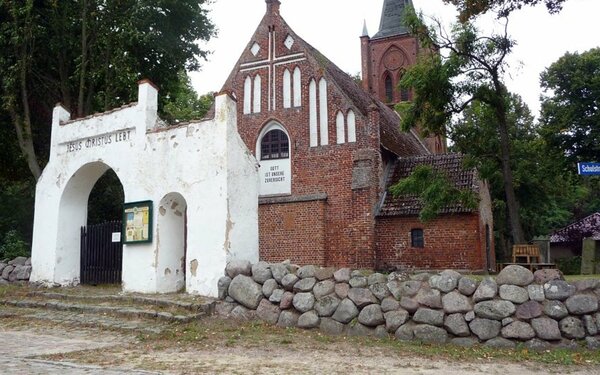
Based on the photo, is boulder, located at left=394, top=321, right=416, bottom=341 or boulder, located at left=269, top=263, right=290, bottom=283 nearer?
boulder, located at left=394, top=321, right=416, bottom=341

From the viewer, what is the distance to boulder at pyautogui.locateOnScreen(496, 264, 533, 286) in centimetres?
848

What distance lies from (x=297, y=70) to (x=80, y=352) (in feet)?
49.4

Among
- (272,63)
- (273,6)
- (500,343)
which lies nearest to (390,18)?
(273,6)

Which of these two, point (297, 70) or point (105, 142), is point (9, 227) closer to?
point (105, 142)

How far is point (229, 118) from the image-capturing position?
1156cm

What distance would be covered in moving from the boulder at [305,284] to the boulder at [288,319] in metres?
0.43

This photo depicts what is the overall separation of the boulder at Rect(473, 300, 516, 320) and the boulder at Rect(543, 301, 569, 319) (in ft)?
1.59

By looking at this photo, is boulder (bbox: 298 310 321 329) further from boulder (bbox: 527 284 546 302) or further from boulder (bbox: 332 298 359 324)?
boulder (bbox: 527 284 546 302)

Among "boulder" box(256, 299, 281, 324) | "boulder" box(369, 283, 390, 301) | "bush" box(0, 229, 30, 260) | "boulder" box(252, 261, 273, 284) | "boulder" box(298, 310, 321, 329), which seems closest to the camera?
"boulder" box(369, 283, 390, 301)

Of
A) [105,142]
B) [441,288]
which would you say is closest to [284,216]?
[105,142]

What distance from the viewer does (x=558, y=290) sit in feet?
27.2

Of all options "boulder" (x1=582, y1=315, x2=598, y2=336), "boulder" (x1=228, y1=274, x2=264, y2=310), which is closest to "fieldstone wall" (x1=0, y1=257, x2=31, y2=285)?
"boulder" (x1=228, y1=274, x2=264, y2=310)

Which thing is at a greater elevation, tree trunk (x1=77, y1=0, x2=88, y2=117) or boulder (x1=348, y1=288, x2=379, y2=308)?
tree trunk (x1=77, y1=0, x2=88, y2=117)

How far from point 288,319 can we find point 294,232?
9.93 metres
